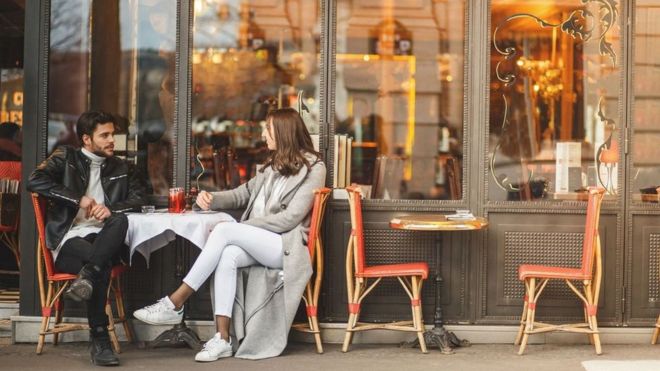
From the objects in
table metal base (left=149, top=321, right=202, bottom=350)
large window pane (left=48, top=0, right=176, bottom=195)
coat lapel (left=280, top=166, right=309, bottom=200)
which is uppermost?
large window pane (left=48, top=0, right=176, bottom=195)

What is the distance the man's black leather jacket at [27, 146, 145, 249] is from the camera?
6.24m

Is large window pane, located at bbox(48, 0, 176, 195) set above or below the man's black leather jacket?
above

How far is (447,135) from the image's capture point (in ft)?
24.3

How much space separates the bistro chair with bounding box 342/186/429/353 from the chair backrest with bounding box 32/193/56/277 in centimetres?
175

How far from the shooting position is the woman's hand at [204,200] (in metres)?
6.46

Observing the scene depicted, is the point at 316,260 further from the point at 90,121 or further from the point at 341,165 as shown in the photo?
the point at 90,121

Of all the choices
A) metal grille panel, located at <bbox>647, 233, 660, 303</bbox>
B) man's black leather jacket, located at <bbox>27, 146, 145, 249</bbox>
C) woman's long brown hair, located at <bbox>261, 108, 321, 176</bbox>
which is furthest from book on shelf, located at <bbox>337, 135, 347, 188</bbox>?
metal grille panel, located at <bbox>647, 233, 660, 303</bbox>

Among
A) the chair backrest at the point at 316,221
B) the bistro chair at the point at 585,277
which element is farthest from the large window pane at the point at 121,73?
the bistro chair at the point at 585,277

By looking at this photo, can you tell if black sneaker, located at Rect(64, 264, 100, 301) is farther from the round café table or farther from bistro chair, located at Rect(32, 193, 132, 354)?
the round café table

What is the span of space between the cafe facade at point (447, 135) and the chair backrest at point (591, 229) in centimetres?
49

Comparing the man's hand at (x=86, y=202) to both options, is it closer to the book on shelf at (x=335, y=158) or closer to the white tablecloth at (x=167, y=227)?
the white tablecloth at (x=167, y=227)

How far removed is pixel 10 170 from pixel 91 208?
2836mm

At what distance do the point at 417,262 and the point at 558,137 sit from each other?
4.39 ft

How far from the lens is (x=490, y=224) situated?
6828 mm
